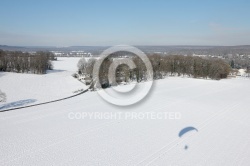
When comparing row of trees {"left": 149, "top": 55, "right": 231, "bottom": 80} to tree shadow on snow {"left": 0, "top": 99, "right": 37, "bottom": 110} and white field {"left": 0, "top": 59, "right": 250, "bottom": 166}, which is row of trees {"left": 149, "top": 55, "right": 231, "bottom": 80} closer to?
white field {"left": 0, "top": 59, "right": 250, "bottom": 166}

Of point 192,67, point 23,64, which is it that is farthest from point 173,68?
point 23,64

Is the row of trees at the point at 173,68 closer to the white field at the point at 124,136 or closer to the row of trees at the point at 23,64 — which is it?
the row of trees at the point at 23,64

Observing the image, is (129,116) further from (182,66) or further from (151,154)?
(182,66)

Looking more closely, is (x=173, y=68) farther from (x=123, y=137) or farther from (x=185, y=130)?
(x=123, y=137)

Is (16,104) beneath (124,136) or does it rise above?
above

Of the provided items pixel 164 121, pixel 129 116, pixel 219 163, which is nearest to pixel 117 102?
pixel 129 116

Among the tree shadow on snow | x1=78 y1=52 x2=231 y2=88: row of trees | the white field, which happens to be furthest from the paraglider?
x1=78 y1=52 x2=231 y2=88: row of trees

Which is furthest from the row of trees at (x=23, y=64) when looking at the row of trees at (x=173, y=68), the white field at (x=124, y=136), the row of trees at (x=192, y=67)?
the white field at (x=124, y=136)
